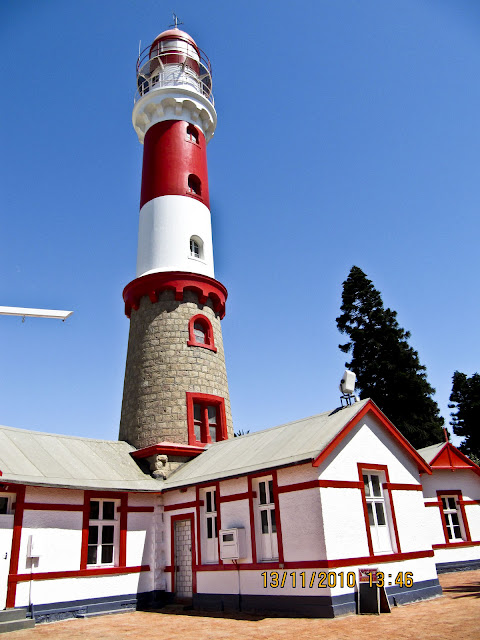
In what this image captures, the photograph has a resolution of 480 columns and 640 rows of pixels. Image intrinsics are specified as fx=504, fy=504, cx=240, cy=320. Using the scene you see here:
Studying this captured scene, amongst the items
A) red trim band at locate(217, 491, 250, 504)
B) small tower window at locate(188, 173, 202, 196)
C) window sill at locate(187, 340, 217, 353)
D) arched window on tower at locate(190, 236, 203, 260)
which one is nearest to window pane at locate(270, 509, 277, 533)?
red trim band at locate(217, 491, 250, 504)

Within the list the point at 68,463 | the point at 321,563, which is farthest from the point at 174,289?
the point at 321,563

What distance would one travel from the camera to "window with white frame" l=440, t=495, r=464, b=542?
708 inches

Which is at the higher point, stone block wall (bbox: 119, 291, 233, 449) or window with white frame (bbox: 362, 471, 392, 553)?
stone block wall (bbox: 119, 291, 233, 449)

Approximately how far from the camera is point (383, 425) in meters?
13.8

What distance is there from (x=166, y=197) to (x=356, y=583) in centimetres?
1626

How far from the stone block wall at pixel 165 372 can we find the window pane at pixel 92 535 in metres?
3.93

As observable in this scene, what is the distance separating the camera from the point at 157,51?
2536cm

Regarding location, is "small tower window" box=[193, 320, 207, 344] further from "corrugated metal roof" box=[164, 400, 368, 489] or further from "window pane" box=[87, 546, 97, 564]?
"window pane" box=[87, 546, 97, 564]

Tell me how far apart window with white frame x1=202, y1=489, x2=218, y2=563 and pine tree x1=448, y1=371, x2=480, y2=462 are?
23.5 meters

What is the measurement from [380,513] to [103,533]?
7.90 meters

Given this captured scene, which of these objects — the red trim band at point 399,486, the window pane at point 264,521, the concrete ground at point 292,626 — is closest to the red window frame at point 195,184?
the window pane at point 264,521

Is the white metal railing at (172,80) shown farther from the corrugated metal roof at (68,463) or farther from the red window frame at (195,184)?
the corrugated metal roof at (68,463)

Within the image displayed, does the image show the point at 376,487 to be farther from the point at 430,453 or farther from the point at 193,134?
the point at 193,134

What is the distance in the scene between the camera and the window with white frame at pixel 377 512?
12602 millimetres
